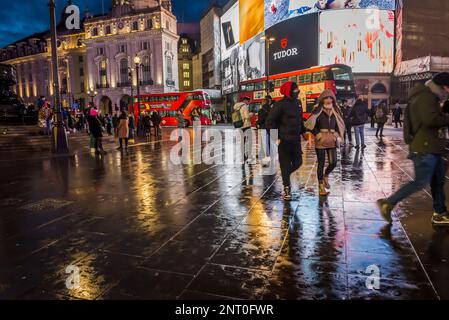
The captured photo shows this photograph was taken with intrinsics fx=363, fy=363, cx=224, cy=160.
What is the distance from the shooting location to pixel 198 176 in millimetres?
7723

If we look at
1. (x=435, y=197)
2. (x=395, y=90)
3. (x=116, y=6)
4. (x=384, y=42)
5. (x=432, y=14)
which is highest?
(x=116, y=6)

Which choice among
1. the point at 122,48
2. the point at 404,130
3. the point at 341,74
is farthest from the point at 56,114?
the point at 122,48

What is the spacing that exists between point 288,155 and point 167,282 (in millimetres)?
3311

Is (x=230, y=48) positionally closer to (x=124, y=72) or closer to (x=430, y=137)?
(x=124, y=72)

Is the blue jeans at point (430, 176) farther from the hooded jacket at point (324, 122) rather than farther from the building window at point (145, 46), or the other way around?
the building window at point (145, 46)

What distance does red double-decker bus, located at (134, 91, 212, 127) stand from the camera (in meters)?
35.2

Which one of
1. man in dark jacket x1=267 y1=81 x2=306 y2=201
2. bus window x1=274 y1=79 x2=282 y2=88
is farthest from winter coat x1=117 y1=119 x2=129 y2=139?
bus window x1=274 y1=79 x2=282 y2=88

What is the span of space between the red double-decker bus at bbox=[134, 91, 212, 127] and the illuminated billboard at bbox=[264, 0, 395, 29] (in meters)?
18.3

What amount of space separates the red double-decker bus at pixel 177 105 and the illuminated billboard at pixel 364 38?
17562 mm

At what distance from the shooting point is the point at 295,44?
45.8 meters

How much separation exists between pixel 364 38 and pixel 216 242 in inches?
1713

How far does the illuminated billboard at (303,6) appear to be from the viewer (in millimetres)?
41219
